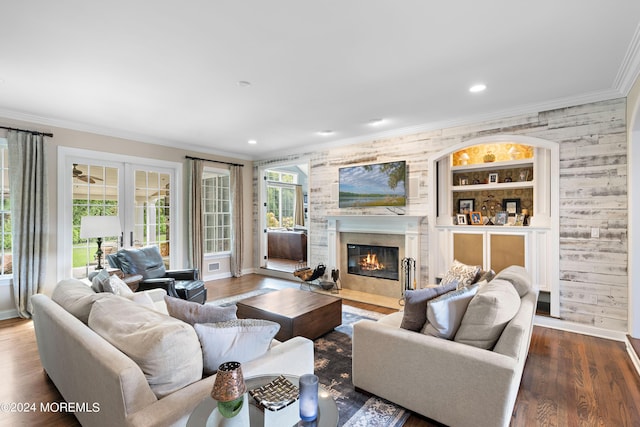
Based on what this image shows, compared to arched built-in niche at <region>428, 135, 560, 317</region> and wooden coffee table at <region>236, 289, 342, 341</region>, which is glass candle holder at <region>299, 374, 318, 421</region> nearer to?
wooden coffee table at <region>236, 289, 342, 341</region>

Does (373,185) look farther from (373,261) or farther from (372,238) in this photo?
(373,261)

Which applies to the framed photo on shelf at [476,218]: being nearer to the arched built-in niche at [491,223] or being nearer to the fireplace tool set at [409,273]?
the arched built-in niche at [491,223]

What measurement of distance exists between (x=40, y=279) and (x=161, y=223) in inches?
71.2

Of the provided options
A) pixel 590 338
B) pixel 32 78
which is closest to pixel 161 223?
pixel 32 78

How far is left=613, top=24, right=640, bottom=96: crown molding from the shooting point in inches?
95.7

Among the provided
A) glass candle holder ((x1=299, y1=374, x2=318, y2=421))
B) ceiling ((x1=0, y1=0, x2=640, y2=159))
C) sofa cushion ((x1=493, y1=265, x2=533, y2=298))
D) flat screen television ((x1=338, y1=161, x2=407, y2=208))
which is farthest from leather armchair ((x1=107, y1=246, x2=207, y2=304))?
sofa cushion ((x1=493, y1=265, x2=533, y2=298))

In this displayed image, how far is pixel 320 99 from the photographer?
11.8ft

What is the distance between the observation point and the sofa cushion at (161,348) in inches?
51.1

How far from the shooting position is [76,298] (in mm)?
2098

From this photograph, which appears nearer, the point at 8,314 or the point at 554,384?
the point at 554,384

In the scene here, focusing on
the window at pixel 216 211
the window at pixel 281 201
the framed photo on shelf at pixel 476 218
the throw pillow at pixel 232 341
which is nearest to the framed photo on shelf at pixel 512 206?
the framed photo on shelf at pixel 476 218

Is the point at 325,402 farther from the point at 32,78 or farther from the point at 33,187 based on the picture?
the point at 33,187

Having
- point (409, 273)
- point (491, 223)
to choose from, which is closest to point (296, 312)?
point (409, 273)

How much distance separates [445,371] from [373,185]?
3.56m
